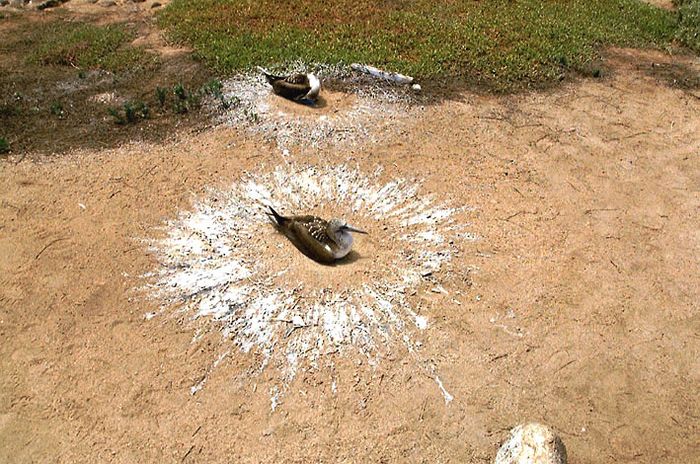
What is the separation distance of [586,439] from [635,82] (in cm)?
920

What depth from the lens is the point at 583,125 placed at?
11.0m

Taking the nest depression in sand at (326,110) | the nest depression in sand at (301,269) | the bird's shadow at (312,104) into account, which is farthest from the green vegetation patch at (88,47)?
the nest depression in sand at (301,269)

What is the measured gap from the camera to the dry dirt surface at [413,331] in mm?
6043

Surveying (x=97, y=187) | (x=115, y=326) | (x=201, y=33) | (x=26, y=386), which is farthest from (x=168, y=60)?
(x=26, y=386)

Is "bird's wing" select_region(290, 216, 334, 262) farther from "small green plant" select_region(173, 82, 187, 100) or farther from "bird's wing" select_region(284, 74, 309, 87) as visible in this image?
"small green plant" select_region(173, 82, 187, 100)

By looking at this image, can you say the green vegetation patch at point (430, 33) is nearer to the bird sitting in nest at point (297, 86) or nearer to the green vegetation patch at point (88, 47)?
the green vegetation patch at point (88, 47)

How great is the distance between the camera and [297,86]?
35.9 ft

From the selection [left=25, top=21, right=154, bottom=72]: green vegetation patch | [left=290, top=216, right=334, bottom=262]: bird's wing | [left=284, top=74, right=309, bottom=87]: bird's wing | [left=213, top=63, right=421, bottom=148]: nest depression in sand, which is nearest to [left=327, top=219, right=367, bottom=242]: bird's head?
[left=290, top=216, right=334, bottom=262]: bird's wing

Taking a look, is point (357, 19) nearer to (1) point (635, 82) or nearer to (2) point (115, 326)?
(1) point (635, 82)

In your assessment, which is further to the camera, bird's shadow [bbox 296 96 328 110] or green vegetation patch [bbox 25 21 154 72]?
green vegetation patch [bbox 25 21 154 72]

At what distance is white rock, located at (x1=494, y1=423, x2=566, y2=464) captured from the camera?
522cm

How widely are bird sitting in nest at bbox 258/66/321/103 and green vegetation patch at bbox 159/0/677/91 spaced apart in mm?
1461

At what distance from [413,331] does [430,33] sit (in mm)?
9137

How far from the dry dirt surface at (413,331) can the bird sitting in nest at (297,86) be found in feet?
4.83
